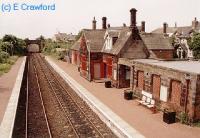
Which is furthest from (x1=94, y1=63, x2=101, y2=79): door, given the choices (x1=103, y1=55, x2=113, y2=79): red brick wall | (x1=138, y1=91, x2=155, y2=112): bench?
(x1=138, y1=91, x2=155, y2=112): bench

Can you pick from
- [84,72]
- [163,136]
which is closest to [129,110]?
[163,136]

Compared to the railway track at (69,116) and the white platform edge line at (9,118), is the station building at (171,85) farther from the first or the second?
the white platform edge line at (9,118)

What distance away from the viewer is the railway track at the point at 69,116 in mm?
16750

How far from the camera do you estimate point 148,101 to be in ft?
72.9

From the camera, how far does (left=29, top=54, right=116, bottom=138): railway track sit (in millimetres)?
16750

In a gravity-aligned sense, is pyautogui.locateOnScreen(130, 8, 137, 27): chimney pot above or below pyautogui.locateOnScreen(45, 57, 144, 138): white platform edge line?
above

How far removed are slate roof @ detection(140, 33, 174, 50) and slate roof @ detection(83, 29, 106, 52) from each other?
939 centimetres

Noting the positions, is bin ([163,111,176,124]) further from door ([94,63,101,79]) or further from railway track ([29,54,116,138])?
door ([94,63,101,79])

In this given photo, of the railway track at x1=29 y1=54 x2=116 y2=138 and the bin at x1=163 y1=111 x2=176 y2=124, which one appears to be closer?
the railway track at x1=29 y1=54 x2=116 y2=138

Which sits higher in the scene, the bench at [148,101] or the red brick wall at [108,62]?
the red brick wall at [108,62]

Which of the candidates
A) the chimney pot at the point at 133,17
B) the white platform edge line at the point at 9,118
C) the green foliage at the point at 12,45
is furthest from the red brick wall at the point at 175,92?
the green foliage at the point at 12,45

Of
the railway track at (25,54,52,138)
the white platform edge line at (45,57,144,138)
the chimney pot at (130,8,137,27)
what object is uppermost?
the chimney pot at (130,8,137,27)

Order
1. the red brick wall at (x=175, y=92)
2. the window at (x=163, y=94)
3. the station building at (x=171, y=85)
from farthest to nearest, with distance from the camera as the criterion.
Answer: the window at (x=163, y=94), the red brick wall at (x=175, y=92), the station building at (x=171, y=85)

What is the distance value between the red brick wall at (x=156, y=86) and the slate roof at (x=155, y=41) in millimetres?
22508
